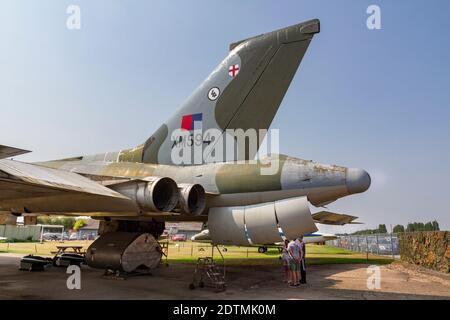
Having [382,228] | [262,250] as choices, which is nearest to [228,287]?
[262,250]

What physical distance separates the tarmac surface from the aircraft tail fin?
3543mm

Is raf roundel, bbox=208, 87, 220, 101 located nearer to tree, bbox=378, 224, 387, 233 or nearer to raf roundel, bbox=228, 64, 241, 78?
raf roundel, bbox=228, 64, 241, 78

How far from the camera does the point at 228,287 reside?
377 inches

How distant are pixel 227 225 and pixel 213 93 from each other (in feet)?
12.9

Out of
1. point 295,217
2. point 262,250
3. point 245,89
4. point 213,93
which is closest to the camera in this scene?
point 295,217

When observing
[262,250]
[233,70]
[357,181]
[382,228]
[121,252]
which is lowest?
[382,228]

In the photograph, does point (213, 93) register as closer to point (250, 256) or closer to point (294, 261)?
point (294, 261)

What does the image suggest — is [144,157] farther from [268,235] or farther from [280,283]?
[280,283]

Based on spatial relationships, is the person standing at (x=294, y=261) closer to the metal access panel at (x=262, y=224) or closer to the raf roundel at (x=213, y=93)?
the metal access panel at (x=262, y=224)

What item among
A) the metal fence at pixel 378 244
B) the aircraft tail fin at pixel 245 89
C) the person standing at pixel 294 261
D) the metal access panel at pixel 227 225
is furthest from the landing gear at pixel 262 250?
the metal access panel at pixel 227 225
